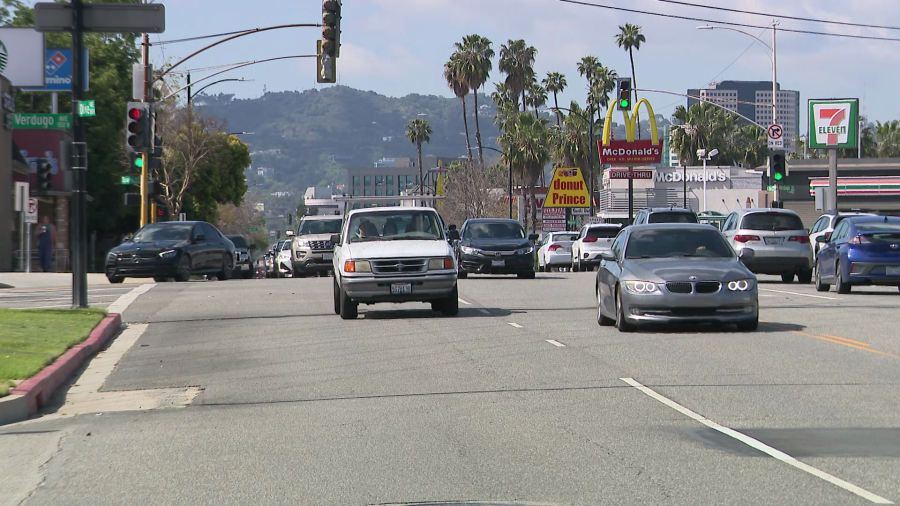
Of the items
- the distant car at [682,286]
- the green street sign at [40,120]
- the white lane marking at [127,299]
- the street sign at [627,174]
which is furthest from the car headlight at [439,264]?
the street sign at [627,174]

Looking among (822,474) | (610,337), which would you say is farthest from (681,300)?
(822,474)

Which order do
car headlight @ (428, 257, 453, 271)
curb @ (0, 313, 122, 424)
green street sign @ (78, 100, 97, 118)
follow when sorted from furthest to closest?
green street sign @ (78, 100, 97, 118)
car headlight @ (428, 257, 453, 271)
curb @ (0, 313, 122, 424)

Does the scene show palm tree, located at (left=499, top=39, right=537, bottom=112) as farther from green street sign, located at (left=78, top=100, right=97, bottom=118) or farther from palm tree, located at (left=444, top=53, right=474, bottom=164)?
green street sign, located at (left=78, top=100, right=97, bottom=118)

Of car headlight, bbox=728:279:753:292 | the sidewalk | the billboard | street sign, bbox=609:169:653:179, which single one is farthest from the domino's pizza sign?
car headlight, bbox=728:279:753:292

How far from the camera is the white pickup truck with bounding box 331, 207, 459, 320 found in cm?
1861

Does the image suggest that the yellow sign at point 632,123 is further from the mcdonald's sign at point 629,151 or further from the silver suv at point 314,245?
the silver suv at point 314,245

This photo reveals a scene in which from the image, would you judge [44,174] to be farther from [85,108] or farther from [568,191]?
[568,191]

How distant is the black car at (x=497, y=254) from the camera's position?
31922 mm

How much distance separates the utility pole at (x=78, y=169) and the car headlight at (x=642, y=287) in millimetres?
9360

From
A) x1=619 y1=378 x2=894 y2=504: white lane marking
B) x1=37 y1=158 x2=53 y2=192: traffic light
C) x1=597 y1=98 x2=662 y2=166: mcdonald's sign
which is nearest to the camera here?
x1=619 y1=378 x2=894 y2=504: white lane marking

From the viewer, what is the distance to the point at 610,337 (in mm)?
15758

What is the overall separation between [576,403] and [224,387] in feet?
12.5

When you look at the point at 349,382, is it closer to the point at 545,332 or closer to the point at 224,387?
the point at 224,387

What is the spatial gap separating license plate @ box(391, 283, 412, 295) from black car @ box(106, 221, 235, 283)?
14.1 metres
